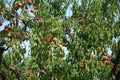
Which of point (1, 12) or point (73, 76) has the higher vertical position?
point (1, 12)

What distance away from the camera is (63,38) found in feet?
35.7

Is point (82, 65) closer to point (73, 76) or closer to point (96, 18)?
point (73, 76)

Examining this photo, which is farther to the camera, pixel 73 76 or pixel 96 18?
pixel 96 18

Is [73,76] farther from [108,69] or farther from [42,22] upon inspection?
[42,22]

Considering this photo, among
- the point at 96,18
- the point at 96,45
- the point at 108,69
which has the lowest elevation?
the point at 108,69

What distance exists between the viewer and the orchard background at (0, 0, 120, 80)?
820cm

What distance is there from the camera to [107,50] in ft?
36.3

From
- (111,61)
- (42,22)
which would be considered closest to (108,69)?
(111,61)

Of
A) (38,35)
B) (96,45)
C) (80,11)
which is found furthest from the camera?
(80,11)

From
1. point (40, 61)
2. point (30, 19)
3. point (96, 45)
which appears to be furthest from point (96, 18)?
point (30, 19)

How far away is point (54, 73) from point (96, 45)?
1433 millimetres

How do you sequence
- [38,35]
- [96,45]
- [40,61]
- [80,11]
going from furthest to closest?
[80,11], [96,45], [40,61], [38,35]

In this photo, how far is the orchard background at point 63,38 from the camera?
820cm

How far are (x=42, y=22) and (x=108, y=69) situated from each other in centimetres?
337
